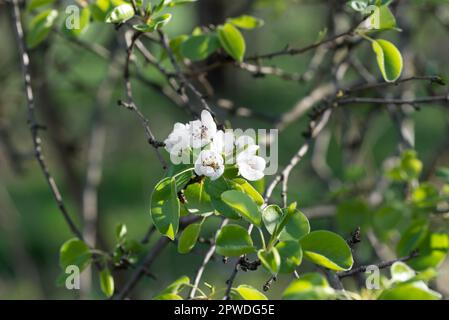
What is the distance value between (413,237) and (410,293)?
540 millimetres

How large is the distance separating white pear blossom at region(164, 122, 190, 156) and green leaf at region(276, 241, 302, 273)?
20 cm

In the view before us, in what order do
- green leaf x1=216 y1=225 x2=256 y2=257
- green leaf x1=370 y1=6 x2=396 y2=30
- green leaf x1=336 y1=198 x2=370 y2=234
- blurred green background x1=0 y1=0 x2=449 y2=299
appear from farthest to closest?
blurred green background x1=0 y1=0 x2=449 y2=299 < green leaf x1=336 y1=198 x2=370 y2=234 < green leaf x1=370 y1=6 x2=396 y2=30 < green leaf x1=216 y1=225 x2=256 y2=257

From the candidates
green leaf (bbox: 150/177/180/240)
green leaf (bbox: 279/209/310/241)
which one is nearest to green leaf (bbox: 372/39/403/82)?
green leaf (bbox: 279/209/310/241)

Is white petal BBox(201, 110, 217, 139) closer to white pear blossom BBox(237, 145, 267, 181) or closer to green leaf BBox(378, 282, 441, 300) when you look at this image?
white pear blossom BBox(237, 145, 267, 181)

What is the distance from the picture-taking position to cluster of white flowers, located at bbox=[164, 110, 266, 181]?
34.0 inches

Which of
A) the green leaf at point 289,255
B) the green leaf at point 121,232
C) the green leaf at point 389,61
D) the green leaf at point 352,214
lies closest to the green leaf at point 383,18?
the green leaf at point 389,61

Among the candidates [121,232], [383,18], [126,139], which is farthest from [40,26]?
[126,139]

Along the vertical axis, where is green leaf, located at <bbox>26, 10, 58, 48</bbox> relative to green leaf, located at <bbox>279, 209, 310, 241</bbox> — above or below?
above

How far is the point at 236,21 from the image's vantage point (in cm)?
125

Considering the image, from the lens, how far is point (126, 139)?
16.4 feet
